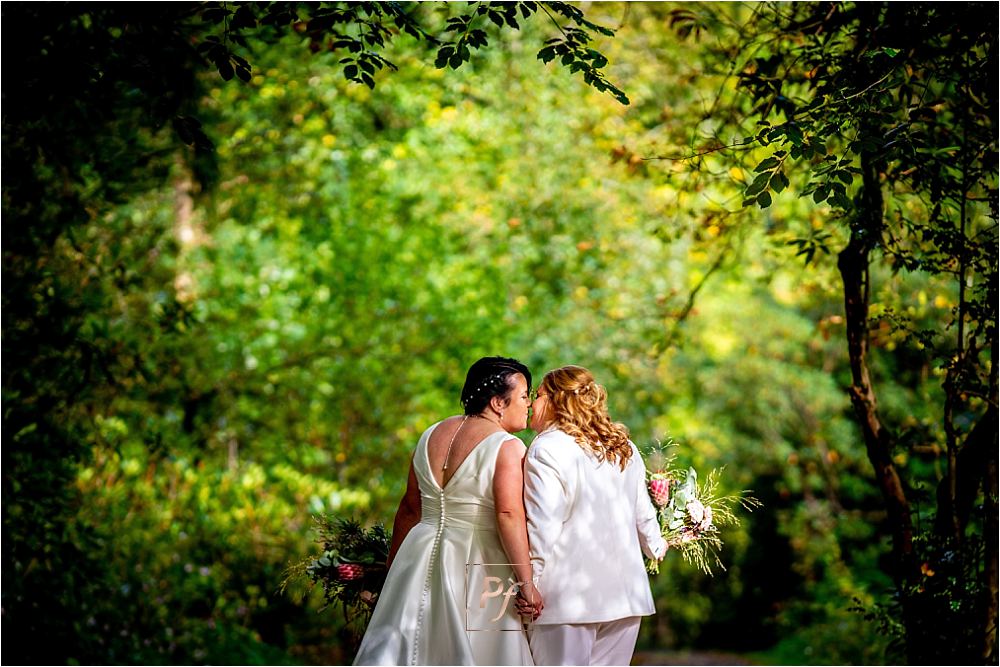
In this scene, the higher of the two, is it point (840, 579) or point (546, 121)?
point (546, 121)

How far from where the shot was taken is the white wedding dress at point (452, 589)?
13.0 feet

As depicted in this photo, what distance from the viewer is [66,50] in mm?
5156

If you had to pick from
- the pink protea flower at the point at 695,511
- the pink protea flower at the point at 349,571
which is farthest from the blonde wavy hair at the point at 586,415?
the pink protea flower at the point at 349,571

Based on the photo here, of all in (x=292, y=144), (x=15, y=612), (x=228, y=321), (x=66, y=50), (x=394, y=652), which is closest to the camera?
(x=394, y=652)

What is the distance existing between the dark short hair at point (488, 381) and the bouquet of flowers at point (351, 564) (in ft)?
2.63

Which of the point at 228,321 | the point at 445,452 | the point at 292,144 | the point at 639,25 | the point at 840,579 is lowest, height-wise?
the point at 840,579

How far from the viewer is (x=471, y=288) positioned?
11062 mm

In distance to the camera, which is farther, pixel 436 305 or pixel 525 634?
pixel 436 305

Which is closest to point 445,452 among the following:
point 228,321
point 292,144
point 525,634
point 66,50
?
point 525,634

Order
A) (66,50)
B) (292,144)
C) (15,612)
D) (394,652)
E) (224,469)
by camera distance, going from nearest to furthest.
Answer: (394,652), (66,50), (15,612), (224,469), (292,144)

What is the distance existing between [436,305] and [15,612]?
5.30 m

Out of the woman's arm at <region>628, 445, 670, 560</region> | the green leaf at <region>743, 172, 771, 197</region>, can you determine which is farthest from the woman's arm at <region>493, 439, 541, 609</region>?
the green leaf at <region>743, 172, 771, 197</region>

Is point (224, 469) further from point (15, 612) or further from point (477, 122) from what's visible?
point (477, 122)

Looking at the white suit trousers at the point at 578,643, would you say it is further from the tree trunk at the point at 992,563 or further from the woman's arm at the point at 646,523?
the tree trunk at the point at 992,563
